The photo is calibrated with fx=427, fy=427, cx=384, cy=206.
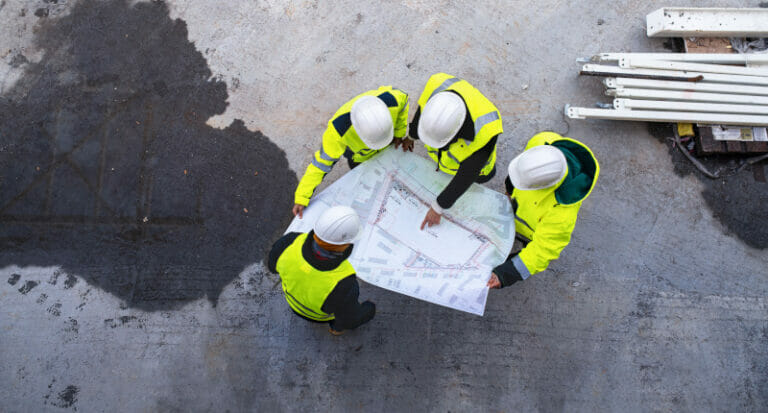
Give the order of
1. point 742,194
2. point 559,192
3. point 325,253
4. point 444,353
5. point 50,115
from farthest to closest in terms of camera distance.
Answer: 1. point 50,115
2. point 742,194
3. point 444,353
4. point 559,192
5. point 325,253

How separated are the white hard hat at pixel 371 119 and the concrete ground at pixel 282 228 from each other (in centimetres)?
149

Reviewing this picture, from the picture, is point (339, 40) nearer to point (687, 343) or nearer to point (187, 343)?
point (187, 343)

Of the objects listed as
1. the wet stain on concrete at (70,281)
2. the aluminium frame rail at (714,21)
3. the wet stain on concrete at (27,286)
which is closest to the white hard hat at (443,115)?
the aluminium frame rail at (714,21)

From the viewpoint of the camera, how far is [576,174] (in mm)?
2986

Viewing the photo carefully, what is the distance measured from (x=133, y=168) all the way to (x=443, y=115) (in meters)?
3.47

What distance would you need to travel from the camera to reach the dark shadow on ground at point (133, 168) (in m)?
4.35

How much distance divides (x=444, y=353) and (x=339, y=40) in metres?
3.55

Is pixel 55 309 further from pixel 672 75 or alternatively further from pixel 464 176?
pixel 672 75

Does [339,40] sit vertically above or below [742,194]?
above

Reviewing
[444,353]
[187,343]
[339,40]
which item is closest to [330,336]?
[444,353]

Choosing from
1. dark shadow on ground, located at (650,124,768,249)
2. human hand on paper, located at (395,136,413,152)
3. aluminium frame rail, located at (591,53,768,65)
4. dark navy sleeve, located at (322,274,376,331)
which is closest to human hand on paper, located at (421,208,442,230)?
human hand on paper, located at (395,136,413,152)

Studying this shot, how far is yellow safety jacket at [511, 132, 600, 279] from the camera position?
2.93m

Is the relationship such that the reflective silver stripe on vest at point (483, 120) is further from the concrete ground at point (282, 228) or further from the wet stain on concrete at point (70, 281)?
the wet stain on concrete at point (70, 281)

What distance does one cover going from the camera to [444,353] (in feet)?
13.4
